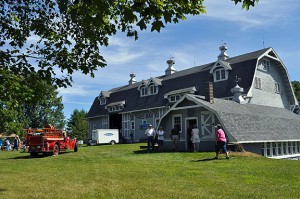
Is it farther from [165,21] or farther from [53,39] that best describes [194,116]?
[165,21]

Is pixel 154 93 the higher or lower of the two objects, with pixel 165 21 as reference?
higher

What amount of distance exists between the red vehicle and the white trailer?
15.3 meters

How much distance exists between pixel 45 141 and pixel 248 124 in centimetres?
1365

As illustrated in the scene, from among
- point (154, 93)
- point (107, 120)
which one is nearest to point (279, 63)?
point (154, 93)

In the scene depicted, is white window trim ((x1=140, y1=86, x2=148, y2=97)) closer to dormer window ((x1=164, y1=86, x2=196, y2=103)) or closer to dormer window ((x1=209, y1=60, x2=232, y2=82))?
dormer window ((x1=164, y1=86, x2=196, y2=103))

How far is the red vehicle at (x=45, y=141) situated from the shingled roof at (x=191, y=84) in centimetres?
1147

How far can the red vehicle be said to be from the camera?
71.7ft

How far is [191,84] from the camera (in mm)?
37938

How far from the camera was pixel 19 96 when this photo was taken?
28.6 ft

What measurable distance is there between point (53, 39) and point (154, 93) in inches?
1327

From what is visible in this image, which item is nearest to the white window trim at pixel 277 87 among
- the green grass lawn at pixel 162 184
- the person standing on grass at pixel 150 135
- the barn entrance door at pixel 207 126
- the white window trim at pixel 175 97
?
the white window trim at pixel 175 97

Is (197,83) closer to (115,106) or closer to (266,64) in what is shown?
(266,64)

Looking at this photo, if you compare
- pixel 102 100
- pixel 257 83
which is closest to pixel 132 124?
pixel 102 100

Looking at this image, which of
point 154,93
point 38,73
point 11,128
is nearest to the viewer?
point 38,73
